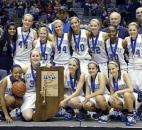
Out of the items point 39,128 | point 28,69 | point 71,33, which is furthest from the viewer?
point 71,33

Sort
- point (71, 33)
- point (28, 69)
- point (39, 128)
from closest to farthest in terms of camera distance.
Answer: point (39, 128) < point (28, 69) < point (71, 33)

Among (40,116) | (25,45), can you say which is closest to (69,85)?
(40,116)

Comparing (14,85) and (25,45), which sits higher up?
(25,45)

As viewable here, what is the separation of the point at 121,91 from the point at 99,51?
4.00ft

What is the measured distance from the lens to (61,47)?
31.0 feet

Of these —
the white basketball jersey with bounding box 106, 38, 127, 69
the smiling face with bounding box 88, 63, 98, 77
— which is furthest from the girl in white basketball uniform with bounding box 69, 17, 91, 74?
the smiling face with bounding box 88, 63, 98, 77

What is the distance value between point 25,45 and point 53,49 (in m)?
0.55

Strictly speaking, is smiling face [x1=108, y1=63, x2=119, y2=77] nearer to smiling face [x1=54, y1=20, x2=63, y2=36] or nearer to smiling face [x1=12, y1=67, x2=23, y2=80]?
smiling face [x1=54, y1=20, x2=63, y2=36]

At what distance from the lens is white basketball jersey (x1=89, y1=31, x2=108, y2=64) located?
9.37 meters

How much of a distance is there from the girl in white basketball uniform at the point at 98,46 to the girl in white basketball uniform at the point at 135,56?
48 centimetres

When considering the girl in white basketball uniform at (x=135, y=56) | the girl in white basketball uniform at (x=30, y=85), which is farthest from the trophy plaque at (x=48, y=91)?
the girl in white basketball uniform at (x=135, y=56)

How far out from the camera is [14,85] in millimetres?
8578

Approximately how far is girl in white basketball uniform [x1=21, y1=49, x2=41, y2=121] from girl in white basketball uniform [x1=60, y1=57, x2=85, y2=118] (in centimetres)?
53

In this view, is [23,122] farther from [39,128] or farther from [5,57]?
[5,57]
